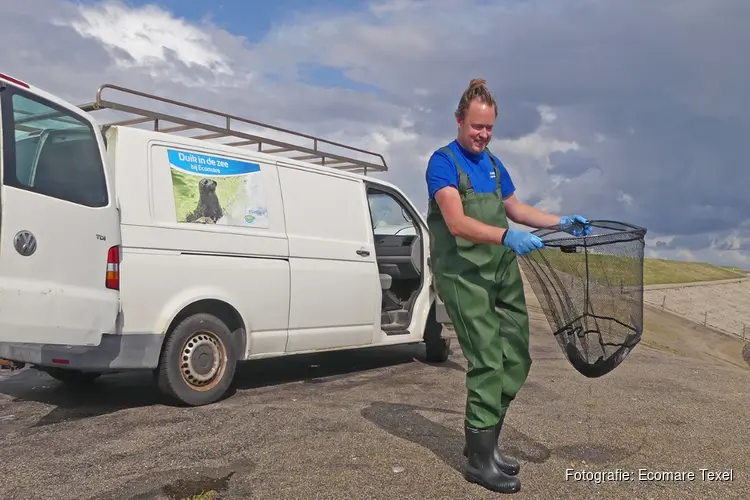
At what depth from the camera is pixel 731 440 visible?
4410 millimetres

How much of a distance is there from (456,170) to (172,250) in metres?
2.65

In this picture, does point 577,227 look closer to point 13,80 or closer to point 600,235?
point 600,235

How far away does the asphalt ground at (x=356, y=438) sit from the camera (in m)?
3.45

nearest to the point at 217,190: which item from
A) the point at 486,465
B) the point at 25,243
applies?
the point at 25,243

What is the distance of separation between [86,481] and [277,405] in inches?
76.5

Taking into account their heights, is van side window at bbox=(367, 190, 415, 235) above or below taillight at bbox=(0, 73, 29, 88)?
below

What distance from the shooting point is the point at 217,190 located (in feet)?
18.1

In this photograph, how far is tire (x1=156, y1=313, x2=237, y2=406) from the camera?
5.06 metres

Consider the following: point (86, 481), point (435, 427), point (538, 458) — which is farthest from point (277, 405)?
point (538, 458)

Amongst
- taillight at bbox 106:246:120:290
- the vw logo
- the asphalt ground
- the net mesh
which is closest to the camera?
the asphalt ground

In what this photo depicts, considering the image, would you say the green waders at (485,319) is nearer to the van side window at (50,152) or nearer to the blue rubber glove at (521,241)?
the blue rubber glove at (521,241)

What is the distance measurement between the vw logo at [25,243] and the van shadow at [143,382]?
59.6 inches

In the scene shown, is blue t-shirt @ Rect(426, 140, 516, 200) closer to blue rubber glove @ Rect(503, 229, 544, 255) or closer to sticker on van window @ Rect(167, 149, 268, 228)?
blue rubber glove @ Rect(503, 229, 544, 255)

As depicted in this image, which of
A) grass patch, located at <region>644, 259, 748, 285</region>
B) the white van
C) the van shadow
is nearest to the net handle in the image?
the white van
